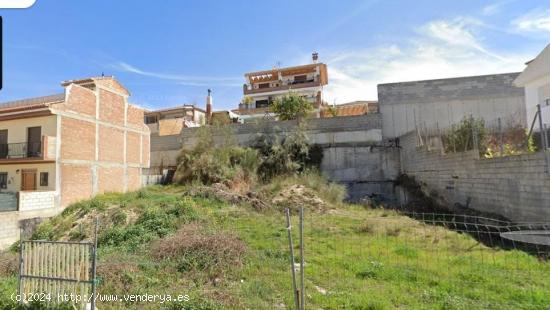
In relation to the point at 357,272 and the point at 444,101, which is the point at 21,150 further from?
the point at 444,101

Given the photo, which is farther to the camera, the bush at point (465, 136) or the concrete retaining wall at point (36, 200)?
the concrete retaining wall at point (36, 200)

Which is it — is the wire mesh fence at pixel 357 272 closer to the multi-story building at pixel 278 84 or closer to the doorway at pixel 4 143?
the doorway at pixel 4 143

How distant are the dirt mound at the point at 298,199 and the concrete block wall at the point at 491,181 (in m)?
4.66

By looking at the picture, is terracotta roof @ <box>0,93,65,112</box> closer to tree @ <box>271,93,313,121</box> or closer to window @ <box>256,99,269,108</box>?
tree @ <box>271,93,313,121</box>

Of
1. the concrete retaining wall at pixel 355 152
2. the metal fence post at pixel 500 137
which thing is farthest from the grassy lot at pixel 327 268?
the concrete retaining wall at pixel 355 152

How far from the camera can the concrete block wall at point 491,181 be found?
7.95m

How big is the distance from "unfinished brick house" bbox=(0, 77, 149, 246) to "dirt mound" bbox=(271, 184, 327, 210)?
1111 cm

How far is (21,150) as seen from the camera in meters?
17.5

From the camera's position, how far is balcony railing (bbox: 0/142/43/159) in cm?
1652

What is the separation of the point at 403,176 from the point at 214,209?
A: 9.61m

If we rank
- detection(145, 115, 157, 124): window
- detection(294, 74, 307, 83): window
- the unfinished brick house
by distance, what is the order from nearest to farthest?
the unfinished brick house
detection(145, 115, 157, 124): window
detection(294, 74, 307, 83): window

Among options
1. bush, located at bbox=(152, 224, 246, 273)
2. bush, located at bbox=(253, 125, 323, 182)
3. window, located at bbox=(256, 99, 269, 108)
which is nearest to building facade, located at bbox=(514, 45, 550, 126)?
bush, located at bbox=(253, 125, 323, 182)

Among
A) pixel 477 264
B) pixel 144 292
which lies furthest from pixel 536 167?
pixel 144 292

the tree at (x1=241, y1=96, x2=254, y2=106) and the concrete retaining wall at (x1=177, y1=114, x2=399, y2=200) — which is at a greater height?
the tree at (x1=241, y1=96, x2=254, y2=106)
